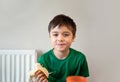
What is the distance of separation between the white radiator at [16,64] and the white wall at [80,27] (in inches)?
2.2

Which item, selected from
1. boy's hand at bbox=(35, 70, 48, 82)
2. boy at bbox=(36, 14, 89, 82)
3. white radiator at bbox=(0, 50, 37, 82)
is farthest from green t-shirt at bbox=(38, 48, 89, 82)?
white radiator at bbox=(0, 50, 37, 82)

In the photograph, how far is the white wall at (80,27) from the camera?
4.30 ft

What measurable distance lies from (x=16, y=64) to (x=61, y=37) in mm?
472

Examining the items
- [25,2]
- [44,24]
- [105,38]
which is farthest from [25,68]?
[105,38]

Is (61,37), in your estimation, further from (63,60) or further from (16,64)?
(16,64)

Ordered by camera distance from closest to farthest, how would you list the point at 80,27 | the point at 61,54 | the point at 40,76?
the point at 40,76 < the point at 61,54 < the point at 80,27

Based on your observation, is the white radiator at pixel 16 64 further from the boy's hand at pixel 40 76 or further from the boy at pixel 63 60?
the boy's hand at pixel 40 76

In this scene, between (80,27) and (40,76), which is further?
(80,27)

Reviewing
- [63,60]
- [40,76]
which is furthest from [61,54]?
[40,76]

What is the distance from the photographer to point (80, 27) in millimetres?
1320

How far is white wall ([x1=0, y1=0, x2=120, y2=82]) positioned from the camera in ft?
4.30

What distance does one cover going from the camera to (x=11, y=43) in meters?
1.35

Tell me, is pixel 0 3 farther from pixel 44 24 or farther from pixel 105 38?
pixel 105 38

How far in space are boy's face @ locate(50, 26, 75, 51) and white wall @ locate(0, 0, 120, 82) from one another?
35 centimetres
